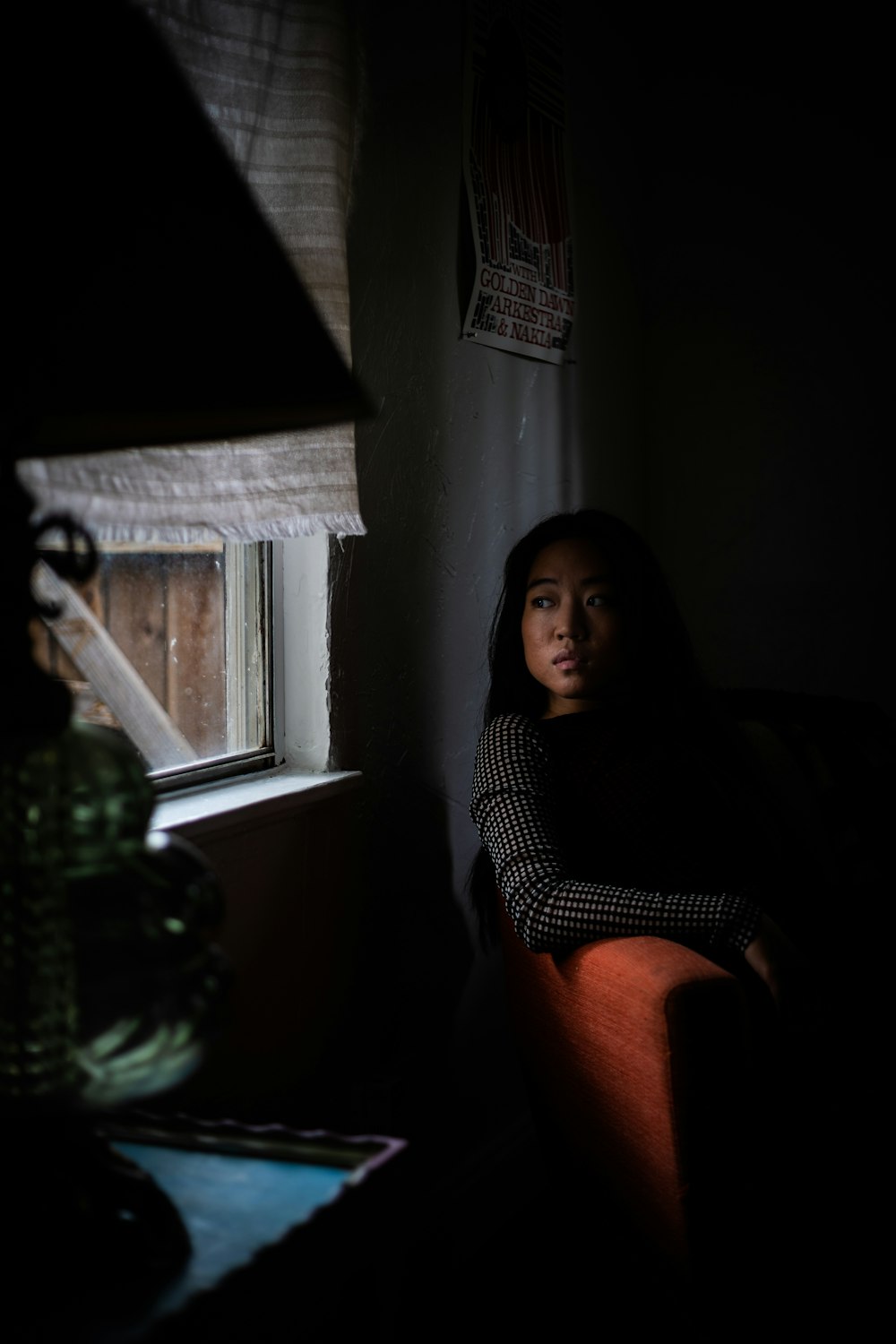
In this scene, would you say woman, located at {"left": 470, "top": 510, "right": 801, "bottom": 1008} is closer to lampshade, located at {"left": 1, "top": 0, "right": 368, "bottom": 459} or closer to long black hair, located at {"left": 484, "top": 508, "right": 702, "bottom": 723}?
long black hair, located at {"left": 484, "top": 508, "right": 702, "bottom": 723}

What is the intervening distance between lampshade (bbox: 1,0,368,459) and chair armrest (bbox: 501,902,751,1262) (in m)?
0.80

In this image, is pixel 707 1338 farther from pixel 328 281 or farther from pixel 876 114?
pixel 876 114

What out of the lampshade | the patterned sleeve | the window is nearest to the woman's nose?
the patterned sleeve

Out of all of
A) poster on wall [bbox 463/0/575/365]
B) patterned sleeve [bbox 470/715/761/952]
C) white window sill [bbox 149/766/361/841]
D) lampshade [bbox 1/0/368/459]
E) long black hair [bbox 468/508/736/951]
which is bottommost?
patterned sleeve [bbox 470/715/761/952]

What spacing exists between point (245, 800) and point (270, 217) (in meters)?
0.72

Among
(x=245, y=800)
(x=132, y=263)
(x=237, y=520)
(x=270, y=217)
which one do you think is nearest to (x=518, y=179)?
(x=270, y=217)

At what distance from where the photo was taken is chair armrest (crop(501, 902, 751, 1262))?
3.95 ft

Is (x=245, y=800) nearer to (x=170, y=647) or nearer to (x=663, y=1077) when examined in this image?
(x=170, y=647)

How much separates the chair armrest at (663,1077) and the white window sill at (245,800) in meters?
0.41

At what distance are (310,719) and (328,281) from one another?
0.61 metres

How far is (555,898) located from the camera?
1393 mm

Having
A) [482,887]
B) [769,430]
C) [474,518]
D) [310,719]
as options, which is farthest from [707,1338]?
[769,430]

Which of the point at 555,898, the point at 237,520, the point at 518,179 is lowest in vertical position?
the point at 555,898

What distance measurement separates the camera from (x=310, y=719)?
1.60 meters
